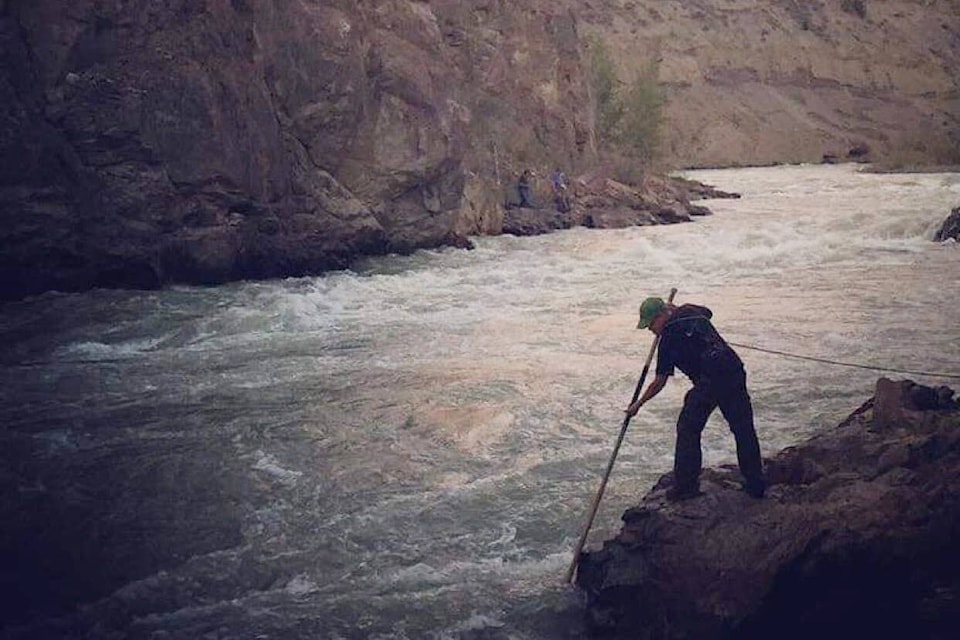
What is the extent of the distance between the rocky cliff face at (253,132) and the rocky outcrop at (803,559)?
1371 centimetres

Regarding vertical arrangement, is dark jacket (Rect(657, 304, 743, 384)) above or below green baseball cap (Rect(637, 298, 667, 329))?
below

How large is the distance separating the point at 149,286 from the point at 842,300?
1311 centimetres

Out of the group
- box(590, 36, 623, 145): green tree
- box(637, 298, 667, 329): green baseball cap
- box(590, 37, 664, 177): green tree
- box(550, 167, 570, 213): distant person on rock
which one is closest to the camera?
box(637, 298, 667, 329): green baseball cap

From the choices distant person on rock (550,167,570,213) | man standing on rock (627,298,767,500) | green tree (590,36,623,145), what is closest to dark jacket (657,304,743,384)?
man standing on rock (627,298,767,500)

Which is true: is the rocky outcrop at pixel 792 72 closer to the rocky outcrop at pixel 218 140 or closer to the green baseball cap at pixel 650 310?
the rocky outcrop at pixel 218 140

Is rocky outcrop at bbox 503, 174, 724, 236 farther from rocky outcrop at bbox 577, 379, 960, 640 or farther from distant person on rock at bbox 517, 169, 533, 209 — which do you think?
rocky outcrop at bbox 577, 379, 960, 640

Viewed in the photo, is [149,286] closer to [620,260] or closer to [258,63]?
[258,63]

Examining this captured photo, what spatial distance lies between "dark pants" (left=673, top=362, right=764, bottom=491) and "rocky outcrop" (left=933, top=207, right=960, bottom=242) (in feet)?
68.0

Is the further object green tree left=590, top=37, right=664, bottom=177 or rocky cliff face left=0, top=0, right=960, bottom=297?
green tree left=590, top=37, right=664, bottom=177

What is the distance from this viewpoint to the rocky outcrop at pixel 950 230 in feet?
80.9

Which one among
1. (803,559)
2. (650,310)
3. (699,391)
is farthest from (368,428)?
(803,559)

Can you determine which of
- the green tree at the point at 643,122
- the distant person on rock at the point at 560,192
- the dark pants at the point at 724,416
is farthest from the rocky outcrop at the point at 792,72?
the dark pants at the point at 724,416

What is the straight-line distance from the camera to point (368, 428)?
1082 cm

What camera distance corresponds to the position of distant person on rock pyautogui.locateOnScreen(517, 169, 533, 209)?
102 ft
